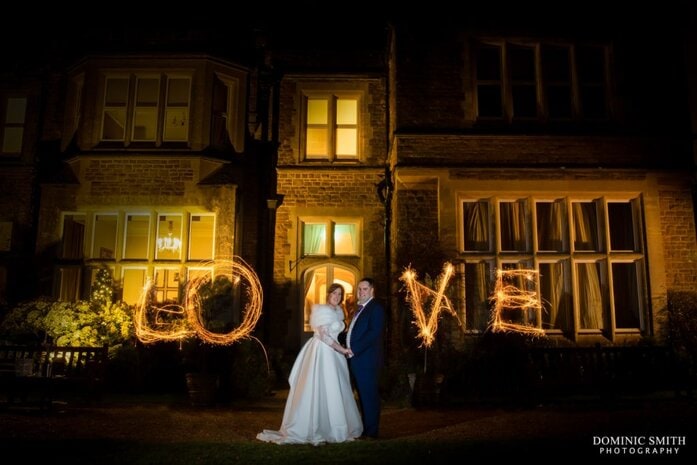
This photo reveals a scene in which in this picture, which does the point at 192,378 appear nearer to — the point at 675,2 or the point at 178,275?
the point at 178,275

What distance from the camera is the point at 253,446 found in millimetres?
5934

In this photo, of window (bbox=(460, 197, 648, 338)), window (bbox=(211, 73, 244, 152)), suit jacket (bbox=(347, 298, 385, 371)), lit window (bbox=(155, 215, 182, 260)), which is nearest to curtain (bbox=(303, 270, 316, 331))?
lit window (bbox=(155, 215, 182, 260))

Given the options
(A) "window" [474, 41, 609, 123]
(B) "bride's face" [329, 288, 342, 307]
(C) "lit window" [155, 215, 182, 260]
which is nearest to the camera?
(B) "bride's face" [329, 288, 342, 307]

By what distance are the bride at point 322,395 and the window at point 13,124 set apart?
11458 mm

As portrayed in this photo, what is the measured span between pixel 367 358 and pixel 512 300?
561 centimetres

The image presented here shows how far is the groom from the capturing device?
639 cm

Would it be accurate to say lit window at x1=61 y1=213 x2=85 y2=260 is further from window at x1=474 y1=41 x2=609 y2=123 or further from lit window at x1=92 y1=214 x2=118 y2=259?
window at x1=474 y1=41 x2=609 y2=123

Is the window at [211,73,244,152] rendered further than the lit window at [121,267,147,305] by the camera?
Yes

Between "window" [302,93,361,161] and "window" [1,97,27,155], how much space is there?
738 centimetres

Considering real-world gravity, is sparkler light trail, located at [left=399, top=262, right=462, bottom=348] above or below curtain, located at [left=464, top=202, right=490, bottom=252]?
below

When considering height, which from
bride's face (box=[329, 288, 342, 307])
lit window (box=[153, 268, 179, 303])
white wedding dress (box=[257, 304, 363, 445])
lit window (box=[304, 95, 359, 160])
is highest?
lit window (box=[304, 95, 359, 160])

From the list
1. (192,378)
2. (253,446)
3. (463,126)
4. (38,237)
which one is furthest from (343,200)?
(253,446)

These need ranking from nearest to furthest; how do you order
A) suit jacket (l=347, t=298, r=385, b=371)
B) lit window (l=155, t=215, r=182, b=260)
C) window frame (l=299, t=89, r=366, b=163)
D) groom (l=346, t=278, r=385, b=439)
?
groom (l=346, t=278, r=385, b=439), suit jacket (l=347, t=298, r=385, b=371), lit window (l=155, t=215, r=182, b=260), window frame (l=299, t=89, r=366, b=163)

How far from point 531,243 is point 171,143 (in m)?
8.69
